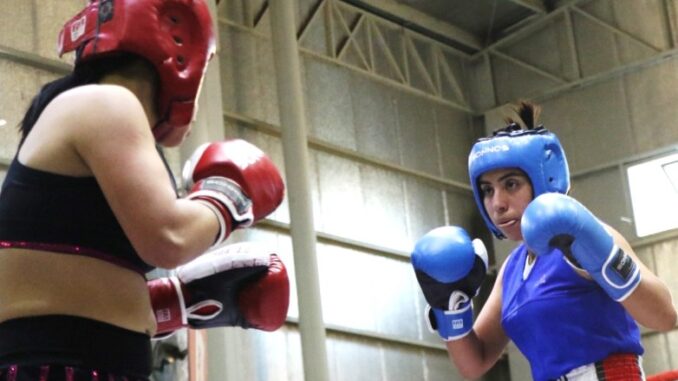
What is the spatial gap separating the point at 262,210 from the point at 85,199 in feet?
0.96

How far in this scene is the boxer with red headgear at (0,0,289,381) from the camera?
5.60ft

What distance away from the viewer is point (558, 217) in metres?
2.59

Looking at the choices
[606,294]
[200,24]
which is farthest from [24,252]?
[606,294]

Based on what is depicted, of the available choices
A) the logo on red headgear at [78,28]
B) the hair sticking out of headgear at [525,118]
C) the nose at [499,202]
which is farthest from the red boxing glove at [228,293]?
the hair sticking out of headgear at [525,118]

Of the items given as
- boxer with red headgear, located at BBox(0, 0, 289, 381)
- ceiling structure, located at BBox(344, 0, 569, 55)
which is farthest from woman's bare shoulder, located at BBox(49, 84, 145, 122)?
ceiling structure, located at BBox(344, 0, 569, 55)

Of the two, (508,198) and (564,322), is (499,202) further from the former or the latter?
(564,322)

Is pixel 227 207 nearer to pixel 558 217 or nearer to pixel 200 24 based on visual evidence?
pixel 200 24

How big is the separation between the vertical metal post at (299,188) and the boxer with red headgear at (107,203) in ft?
23.0

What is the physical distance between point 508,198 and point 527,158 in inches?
4.8

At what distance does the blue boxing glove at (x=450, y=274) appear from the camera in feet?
9.82

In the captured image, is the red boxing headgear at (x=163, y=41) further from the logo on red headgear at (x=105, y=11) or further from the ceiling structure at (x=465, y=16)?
the ceiling structure at (x=465, y=16)

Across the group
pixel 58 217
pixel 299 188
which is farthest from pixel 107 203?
pixel 299 188

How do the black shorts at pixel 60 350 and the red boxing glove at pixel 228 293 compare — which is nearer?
the black shorts at pixel 60 350

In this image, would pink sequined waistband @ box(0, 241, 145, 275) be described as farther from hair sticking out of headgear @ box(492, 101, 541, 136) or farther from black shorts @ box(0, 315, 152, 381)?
hair sticking out of headgear @ box(492, 101, 541, 136)
